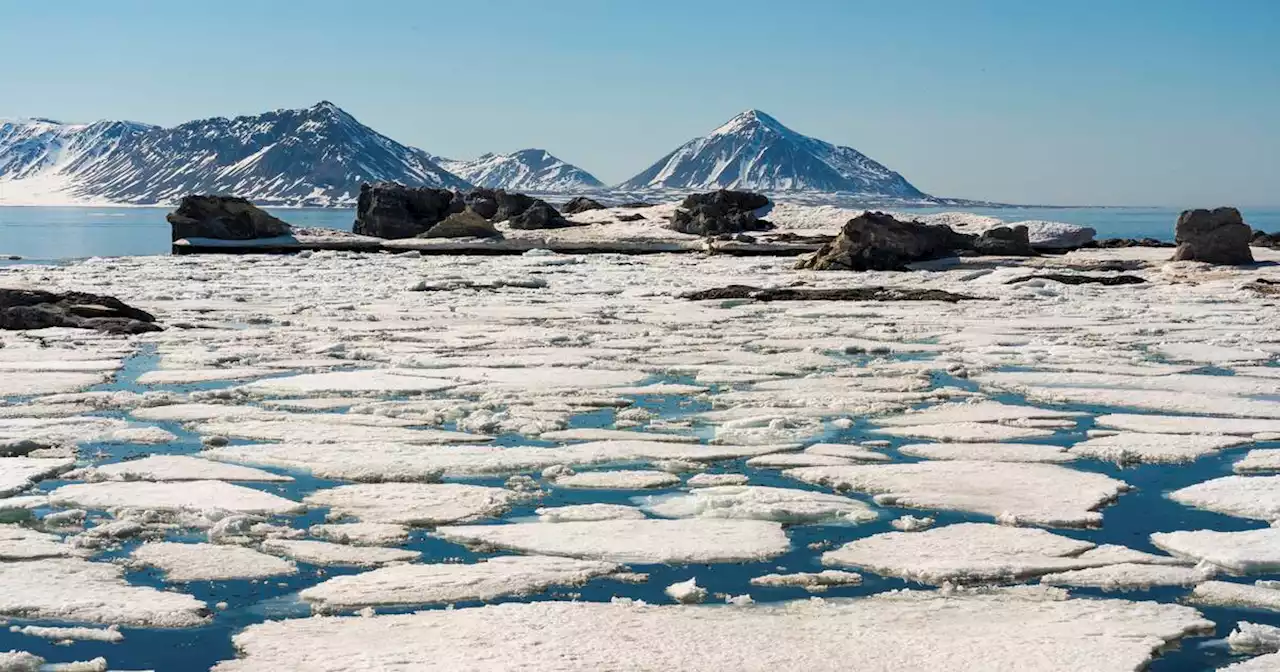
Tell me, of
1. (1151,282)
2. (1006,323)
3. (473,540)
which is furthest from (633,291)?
(473,540)

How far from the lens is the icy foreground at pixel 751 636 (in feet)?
10.6

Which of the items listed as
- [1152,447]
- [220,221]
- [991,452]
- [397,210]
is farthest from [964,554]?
[397,210]

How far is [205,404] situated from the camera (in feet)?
24.1

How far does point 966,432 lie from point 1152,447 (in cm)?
88

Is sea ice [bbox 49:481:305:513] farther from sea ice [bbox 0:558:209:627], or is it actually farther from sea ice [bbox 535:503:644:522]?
sea ice [bbox 535:503:644:522]

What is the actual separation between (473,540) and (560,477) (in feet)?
3.45

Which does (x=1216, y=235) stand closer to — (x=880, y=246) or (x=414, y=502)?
(x=880, y=246)

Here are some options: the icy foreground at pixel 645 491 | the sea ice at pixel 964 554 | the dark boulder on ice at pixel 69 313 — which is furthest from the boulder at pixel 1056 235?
the sea ice at pixel 964 554

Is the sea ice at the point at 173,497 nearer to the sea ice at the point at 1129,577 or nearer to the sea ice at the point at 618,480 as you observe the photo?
the sea ice at the point at 618,480

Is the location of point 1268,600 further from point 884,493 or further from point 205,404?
point 205,404

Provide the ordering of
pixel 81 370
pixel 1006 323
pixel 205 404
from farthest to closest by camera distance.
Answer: pixel 1006 323 → pixel 81 370 → pixel 205 404

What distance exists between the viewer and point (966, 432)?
657 centimetres

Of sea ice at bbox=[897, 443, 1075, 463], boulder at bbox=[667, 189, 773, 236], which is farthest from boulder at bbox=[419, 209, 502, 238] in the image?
sea ice at bbox=[897, 443, 1075, 463]

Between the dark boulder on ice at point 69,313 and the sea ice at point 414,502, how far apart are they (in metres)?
6.92
